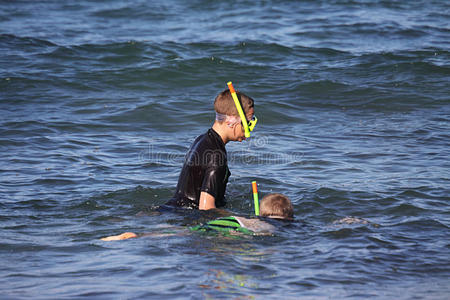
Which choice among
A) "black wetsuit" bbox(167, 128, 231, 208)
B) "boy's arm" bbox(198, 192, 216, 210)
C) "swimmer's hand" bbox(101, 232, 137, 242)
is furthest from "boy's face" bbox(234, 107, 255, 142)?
"swimmer's hand" bbox(101, 232, 137, 242)

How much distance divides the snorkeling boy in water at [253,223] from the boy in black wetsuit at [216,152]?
36 cm

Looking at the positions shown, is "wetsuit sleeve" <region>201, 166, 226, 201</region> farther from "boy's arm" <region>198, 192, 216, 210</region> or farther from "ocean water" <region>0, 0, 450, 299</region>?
"ocean water" <region>0, 0, 450, 299</region>

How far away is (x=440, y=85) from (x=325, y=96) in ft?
8.05

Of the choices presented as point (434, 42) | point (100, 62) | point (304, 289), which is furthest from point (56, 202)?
point (434, 42)

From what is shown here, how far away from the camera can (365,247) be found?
557cm

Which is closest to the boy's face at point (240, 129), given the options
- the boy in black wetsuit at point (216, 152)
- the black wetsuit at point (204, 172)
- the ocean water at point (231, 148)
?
the boy in black wetsuit at point (216, 152)

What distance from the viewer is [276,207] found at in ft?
19.3

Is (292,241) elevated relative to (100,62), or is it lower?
lower

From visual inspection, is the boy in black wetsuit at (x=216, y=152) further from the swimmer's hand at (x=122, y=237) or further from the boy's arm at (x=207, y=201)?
the swimmer's hand at (x=122, y=237)

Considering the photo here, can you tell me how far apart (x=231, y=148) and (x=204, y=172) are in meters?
3.66

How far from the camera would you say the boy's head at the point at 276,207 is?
588 cm

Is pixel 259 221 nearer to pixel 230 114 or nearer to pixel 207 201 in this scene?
pixel 207 201

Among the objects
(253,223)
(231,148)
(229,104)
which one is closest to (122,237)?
(253,223)

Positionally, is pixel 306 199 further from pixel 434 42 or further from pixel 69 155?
pixel 434 42
